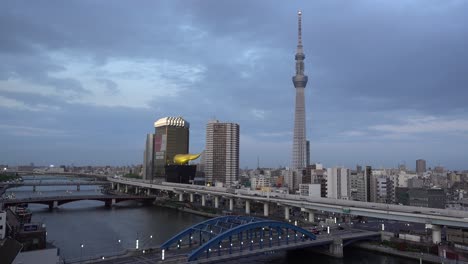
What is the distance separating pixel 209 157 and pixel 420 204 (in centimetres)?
6329

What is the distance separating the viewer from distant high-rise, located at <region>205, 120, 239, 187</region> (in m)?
102

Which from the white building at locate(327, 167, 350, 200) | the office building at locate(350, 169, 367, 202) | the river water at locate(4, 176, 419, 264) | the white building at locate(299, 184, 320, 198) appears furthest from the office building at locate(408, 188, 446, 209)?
the river water at locate(4, 176, 419, 264)

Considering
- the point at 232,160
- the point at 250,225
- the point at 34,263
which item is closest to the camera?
the point at 34,263

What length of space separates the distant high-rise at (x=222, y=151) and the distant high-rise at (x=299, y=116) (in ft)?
57.0

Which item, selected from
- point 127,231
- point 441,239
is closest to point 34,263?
point 127,231

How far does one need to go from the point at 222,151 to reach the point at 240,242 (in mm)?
79763

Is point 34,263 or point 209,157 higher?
point 209,157

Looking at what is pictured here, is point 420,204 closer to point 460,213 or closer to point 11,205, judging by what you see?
point 460,213

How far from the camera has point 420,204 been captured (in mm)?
47344

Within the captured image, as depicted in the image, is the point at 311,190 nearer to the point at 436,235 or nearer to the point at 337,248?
the point at 436,235

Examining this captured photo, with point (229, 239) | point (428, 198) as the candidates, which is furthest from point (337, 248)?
point (428, 198)

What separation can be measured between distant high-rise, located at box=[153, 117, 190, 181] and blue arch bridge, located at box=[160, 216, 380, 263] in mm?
69799

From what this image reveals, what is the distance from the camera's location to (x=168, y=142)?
99.1m

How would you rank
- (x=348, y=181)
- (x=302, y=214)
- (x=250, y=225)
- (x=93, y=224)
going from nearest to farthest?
(x=250, y=225)
(x=93, y=224)
(x=302, y=214)
(x=348, y=181)
